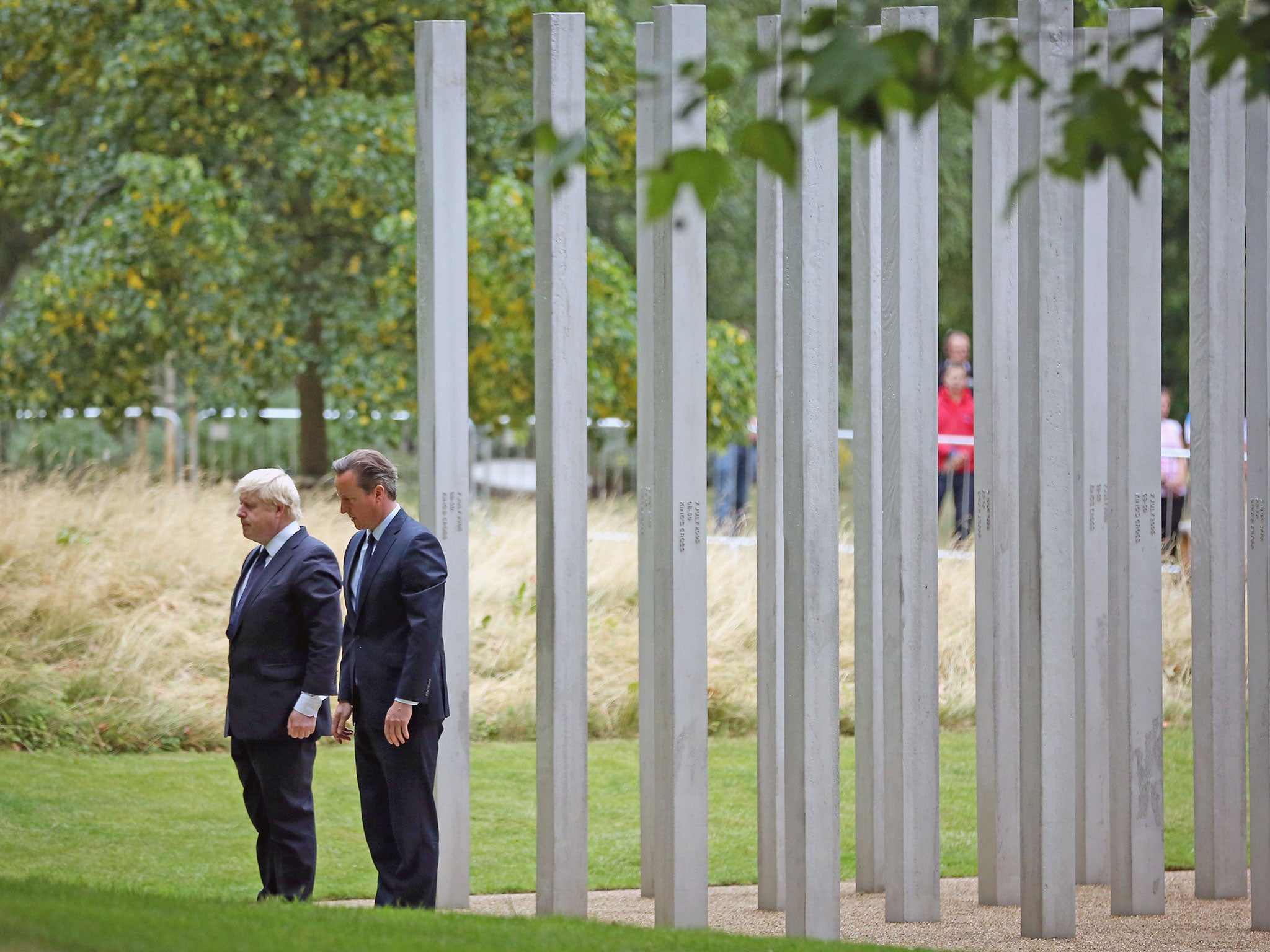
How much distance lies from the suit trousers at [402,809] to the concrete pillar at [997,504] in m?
2.31

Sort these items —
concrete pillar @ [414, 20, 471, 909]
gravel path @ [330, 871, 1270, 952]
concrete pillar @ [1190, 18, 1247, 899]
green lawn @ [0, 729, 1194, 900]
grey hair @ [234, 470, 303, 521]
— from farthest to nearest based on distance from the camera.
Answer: green lawn @ [0, 729, 1194, 900] → concrete pillar @ [1190, 18, 1247, 899] → concrete pillar @ [414, 20, 471, 909] → gravel path @ [330, 871, 1270, 952] → grey hair @ [234, 470, 303, 521]

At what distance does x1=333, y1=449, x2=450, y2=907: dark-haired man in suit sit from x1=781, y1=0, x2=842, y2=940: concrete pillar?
130 cm

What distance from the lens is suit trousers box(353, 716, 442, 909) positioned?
5508 mm

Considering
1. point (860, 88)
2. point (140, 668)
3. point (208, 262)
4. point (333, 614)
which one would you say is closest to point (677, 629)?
point (333, 614)

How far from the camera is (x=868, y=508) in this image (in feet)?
21.5

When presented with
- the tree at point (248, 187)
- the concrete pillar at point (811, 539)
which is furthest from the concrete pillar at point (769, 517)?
the tree at point (248, 187)

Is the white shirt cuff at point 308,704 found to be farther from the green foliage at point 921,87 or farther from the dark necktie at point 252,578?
the green foliage at point 921,87

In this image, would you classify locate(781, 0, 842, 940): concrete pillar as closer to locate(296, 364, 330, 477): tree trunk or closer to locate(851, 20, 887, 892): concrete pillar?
locate(851, 20, 887, 892): concrete pillar

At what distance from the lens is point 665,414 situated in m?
5.71

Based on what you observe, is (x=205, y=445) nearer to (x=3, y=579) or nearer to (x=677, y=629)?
(x=3, y=579)

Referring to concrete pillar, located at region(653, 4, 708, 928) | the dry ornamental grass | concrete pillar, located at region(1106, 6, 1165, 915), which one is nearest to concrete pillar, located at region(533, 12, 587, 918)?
concrete pillar, located at region(653, 4, 708, 928)

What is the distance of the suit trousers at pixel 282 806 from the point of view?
18.3ft

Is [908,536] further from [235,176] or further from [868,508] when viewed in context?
[235,176]

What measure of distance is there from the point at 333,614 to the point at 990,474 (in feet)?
9.23
